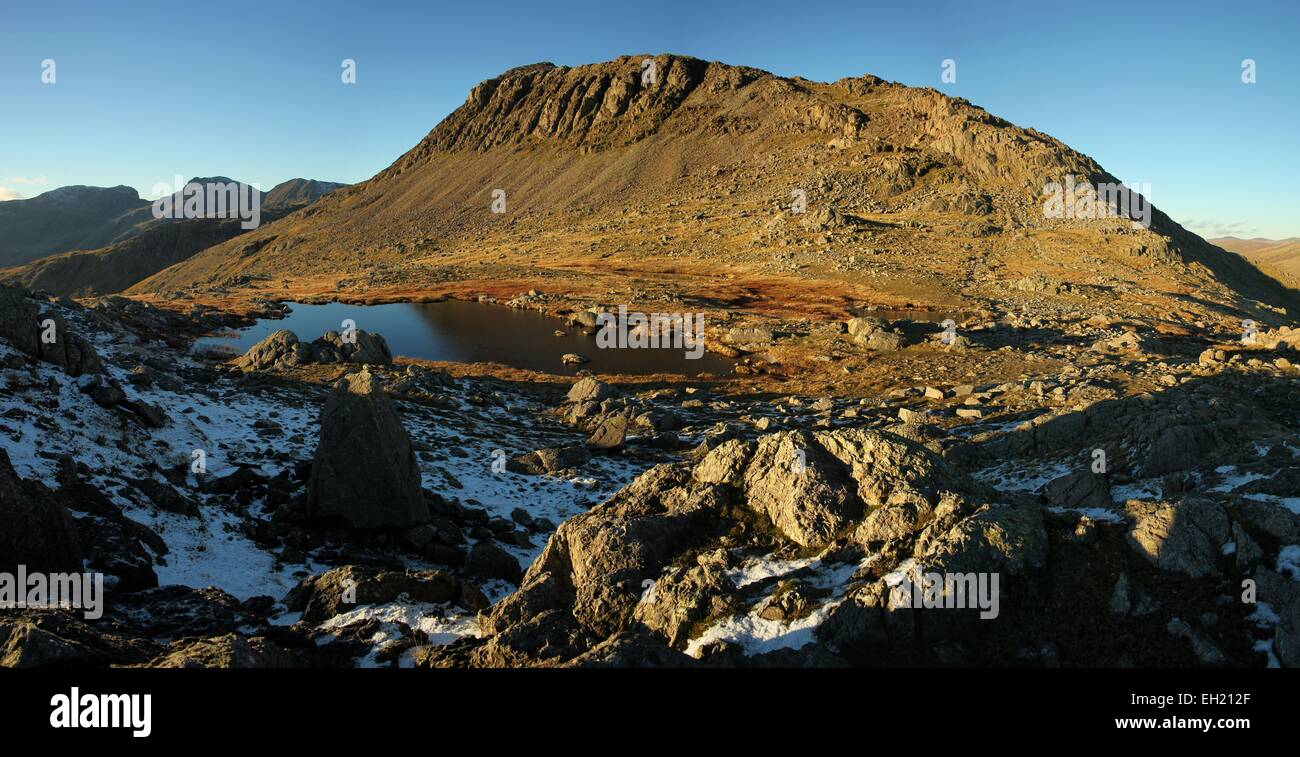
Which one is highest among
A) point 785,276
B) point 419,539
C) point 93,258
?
point 93,258

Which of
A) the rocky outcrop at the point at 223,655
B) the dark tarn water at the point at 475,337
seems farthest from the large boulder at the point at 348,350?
the rocky outcrop at the point at 223,655

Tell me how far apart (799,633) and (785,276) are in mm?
76545

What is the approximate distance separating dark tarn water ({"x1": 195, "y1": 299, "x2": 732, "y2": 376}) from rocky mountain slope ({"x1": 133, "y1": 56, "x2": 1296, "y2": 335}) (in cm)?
1118

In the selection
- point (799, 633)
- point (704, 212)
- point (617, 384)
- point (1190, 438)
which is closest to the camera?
point (799, 633)

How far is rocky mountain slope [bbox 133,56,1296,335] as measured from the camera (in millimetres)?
74812

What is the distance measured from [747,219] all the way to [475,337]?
6509 cm

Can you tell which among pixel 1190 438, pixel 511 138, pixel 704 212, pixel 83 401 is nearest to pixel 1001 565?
pixel 1190 438

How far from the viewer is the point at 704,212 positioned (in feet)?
404

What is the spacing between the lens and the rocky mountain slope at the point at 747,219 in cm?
7481

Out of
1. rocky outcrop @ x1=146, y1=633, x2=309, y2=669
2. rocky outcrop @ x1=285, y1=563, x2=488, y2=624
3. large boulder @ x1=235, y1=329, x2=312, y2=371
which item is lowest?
rocky outcrop @ x1=285, y1=563, x2=488, y2=624

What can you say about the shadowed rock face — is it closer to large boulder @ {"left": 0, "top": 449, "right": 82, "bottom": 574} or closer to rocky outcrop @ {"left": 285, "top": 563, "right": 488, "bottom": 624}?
rocky outcrop @ {"left": 285, "top": 563, "right": 488, "bottom": 624}

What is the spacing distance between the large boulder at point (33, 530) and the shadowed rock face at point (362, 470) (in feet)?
20.1

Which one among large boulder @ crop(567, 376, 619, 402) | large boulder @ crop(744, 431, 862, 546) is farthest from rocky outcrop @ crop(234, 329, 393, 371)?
large boulder @ crop(744, 431, 862, 546)
